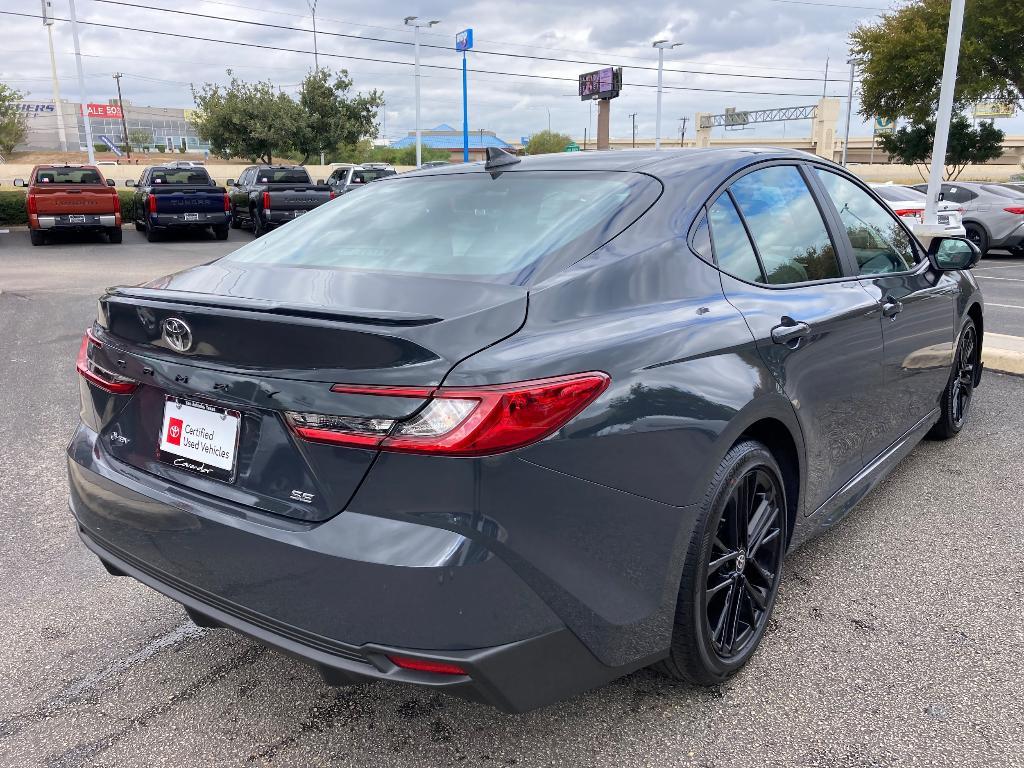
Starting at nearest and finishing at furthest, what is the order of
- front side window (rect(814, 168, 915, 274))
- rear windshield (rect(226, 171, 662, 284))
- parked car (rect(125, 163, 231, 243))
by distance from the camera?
rear windshield (rect(226, 171, 662, 284)) < front side window (rect(814, 168, 915, 274)) < parked car (rect(125, 163, 231, 243))

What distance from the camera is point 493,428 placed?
175 centimetres

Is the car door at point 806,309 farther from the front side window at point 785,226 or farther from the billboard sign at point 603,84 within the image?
the billboard sign at point 603,84

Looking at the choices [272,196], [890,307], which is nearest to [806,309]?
[890,307]

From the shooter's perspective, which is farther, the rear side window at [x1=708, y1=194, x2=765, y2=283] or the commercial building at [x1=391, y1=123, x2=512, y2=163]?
the commercial building at [x1=391, y1=123, x2=512, y2=163]

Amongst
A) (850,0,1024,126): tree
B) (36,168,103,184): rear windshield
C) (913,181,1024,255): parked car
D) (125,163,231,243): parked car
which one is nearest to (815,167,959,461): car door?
→ (913,181,1024,255): parked car

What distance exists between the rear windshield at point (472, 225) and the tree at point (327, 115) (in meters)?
34.2

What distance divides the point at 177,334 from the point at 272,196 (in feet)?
57.2

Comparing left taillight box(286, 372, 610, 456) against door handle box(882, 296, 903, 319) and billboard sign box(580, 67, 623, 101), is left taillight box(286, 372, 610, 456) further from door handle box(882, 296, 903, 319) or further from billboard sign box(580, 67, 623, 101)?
billboard sign box(580, 67, 623, 101)

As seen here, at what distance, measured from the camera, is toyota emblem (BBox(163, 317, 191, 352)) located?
209 centimetres

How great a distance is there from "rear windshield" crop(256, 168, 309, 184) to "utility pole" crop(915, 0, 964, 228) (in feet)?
48.3

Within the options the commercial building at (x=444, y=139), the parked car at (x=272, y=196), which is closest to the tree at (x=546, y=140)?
the commercial building at (x=444, y=139)

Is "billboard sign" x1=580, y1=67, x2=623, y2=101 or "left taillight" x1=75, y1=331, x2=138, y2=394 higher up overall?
"billboard sign" x1=580, y1=67, x2=623, y2=101

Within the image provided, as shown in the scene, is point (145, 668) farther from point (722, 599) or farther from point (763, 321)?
point (763, 321)

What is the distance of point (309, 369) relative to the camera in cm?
187
